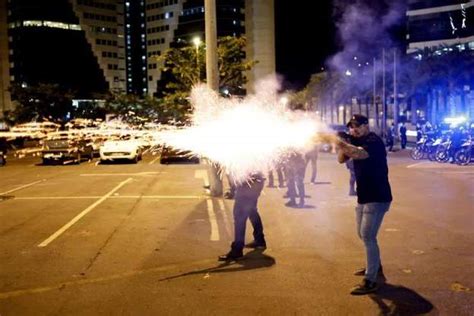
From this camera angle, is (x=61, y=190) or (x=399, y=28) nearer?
(x=61, y=190)

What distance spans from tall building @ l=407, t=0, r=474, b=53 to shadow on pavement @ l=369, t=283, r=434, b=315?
6045 cm

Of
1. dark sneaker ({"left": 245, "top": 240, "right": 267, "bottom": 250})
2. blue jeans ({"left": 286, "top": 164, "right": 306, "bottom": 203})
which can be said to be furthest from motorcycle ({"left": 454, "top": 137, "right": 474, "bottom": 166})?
dark sneaker ({"left": 245, "top": 240, "right": 267, "bottom": 250})

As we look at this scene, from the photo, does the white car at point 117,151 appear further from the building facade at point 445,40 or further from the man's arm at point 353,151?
the building facade at point 445,40

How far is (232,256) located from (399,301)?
262cm

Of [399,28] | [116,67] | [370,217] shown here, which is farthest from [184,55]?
[116,67]

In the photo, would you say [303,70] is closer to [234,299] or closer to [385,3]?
[385,3]

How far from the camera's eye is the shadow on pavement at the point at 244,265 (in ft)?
25.3

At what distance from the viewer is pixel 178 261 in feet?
27.2

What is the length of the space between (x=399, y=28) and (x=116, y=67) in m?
81.8

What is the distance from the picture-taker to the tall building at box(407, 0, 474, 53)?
65250mm

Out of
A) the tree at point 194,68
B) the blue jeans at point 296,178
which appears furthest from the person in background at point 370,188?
the tree at point 194,68

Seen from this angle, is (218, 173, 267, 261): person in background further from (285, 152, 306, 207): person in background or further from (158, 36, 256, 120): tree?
(158, 36, 256, 120): tree

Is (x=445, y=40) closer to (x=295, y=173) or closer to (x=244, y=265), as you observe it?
(x=295, y=173)

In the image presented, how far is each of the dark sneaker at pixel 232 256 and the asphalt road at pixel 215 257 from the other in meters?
0.16
